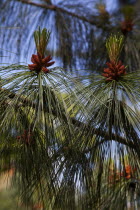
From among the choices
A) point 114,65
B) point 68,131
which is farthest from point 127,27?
point 68,131

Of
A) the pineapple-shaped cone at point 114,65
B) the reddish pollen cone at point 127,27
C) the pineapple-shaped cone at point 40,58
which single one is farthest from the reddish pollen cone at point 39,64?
the reddish pollen cone at point 127,27

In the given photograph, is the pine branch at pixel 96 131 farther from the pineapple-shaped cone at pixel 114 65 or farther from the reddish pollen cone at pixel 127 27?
the reddish pollen cone at pixel 127 27

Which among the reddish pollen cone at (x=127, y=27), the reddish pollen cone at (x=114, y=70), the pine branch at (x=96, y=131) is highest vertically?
the reddish pollen cone at (x=127, y=27)

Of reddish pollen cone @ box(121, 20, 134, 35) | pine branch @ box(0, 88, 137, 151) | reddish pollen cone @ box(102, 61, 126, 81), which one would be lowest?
pine branch @ box(0, 88, 137, 151)

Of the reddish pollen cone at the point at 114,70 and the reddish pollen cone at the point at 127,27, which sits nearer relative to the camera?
the reddish pollen cone at the point at 114,70

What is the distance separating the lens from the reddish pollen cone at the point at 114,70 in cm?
89

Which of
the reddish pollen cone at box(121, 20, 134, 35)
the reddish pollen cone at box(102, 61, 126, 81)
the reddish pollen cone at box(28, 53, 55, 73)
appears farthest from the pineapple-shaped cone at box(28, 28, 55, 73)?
the reddish pollen cone at box(121, 20, 134, 35)

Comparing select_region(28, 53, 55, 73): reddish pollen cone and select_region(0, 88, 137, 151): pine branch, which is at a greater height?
select_region(28, 53, 55, 73): reddish pollen cone

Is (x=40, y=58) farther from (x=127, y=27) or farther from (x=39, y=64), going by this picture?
(x=127, y=27)

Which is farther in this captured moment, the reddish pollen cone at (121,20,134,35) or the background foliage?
the reddish pollen cone at (121,20,134,35)

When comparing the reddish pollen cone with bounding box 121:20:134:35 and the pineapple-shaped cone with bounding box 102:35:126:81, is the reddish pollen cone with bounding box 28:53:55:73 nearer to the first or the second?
the pineapple-shaped cone with bounding box 102:35:126:81

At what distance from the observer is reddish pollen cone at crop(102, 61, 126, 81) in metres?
0.89

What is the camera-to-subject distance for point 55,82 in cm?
83

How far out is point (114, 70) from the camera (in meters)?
0.89
